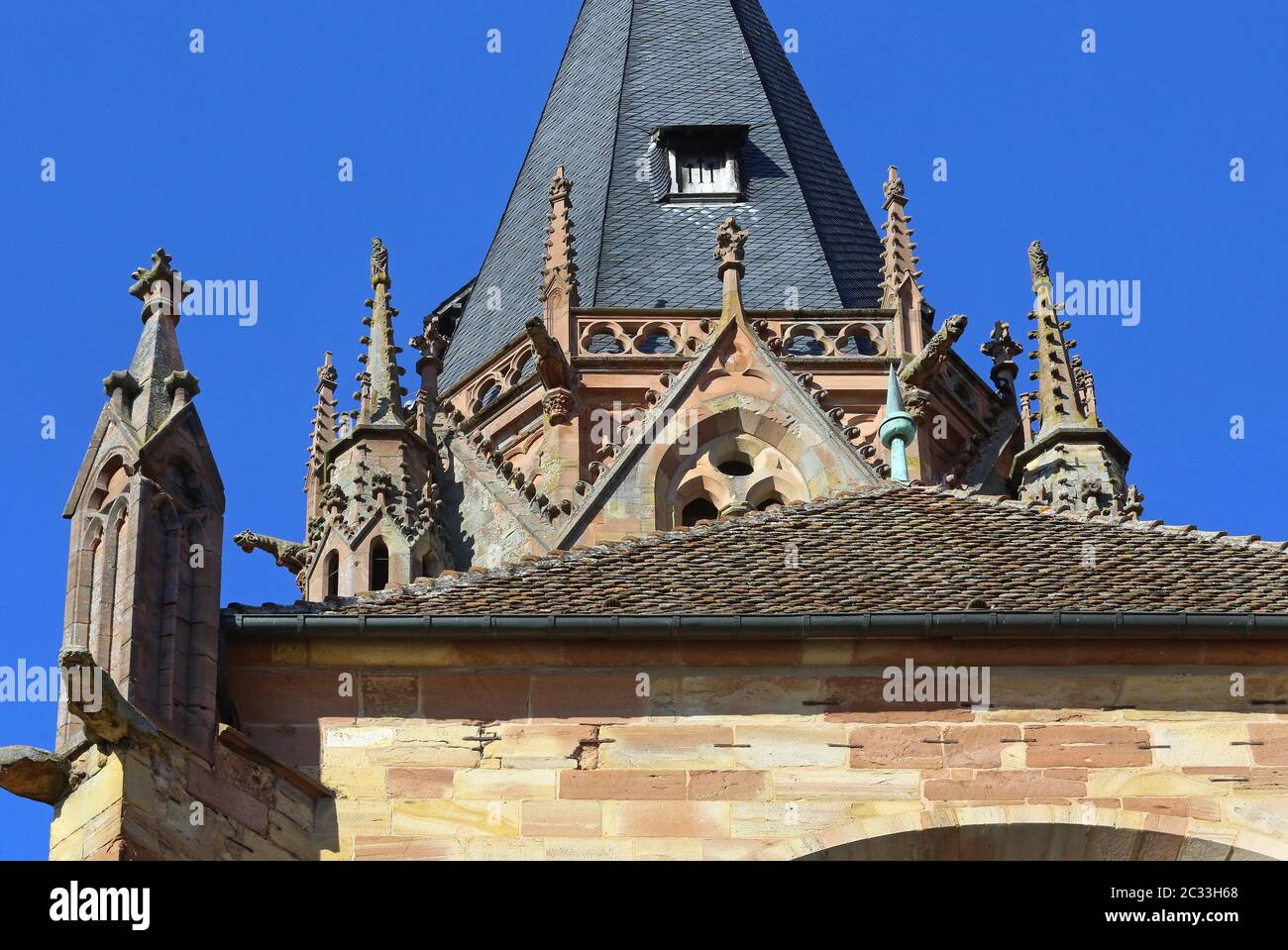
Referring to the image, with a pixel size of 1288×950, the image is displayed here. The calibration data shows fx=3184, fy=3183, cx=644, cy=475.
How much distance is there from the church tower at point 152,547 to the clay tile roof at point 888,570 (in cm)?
70

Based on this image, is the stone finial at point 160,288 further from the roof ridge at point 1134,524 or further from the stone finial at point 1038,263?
the stone finial at point 1038,263

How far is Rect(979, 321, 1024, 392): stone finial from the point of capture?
37.2 meters

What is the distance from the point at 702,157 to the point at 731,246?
241 inches

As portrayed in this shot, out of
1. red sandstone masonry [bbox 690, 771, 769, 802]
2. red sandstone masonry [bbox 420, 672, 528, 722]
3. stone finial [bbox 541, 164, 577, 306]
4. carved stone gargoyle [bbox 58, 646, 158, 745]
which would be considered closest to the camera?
carved stone gargoyle [bbox 58, 646, 158, 745]

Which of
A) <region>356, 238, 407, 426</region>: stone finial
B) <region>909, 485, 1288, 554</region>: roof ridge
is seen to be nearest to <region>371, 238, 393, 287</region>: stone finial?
<region>356, 238, 407, 426</region>: stone finial

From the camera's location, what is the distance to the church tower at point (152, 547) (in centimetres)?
1425

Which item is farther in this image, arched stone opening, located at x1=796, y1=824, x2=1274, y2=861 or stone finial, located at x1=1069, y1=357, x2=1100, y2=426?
stone finial, located at x1=1069, y1=357, x2=1100, y2=426

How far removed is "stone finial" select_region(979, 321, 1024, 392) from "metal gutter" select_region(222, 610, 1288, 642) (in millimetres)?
22420

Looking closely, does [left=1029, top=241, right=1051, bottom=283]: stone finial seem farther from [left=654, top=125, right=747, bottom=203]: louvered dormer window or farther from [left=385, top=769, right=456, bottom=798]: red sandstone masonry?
[left=385, top=769, right=456, bottom=798]: red sandstone masonry

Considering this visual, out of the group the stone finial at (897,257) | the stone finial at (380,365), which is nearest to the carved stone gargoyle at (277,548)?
the stone finial at (380,365)

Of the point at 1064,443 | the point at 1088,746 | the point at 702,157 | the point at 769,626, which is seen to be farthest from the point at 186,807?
the point at 702,157

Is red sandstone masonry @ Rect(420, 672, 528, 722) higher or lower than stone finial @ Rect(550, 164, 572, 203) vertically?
lower

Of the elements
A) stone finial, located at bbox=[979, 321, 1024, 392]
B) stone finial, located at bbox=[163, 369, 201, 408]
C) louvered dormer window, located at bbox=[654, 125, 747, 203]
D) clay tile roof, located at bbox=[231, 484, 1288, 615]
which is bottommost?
clay tile roof, located at bbox=[231, 484, 1288, 615]

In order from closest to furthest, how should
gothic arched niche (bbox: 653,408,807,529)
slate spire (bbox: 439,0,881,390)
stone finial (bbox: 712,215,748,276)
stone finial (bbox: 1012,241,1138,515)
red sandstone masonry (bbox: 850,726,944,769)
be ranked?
red sandstone masonry (bbox: 850,726,944,769) → stone finial (bbox: 1012,241,1138,515) → gothic arched niche (bbox: 653,408,807,529) → stone finial (bbox: 712,215,748,276) → slate spire (bbox: 439,0,881,390)
